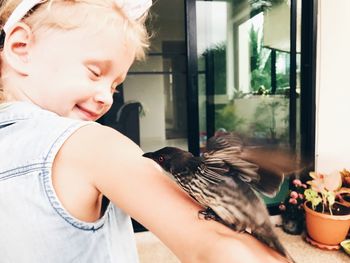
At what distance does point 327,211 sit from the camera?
2316 millimetres

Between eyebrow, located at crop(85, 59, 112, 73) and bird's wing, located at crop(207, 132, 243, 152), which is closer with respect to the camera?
bird's wing, located at crop(207, 132, 243, 152)

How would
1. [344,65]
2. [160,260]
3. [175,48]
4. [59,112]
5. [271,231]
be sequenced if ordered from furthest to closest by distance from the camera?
1. [175,48]
2. [344,65]
3. [160,260]
4. [59,112]
5. [271,231]

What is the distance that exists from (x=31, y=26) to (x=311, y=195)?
2.34 meters

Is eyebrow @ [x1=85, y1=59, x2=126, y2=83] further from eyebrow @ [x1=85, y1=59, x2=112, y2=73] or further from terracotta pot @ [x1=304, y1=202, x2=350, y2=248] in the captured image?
terracotta pot @ [x1=304, y1=202, x2=350, y2=248]

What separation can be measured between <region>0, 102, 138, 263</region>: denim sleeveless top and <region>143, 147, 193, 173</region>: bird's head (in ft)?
0.32

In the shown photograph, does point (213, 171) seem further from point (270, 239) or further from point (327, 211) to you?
point (327, 211)

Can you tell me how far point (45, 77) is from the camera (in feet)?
1.39

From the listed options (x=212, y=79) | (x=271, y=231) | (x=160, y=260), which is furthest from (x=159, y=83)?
(x=271, y=231)

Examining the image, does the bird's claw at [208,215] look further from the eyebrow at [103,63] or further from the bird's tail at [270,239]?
the eyebrow at [103,63]

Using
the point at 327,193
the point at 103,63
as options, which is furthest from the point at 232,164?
the point at 327,193

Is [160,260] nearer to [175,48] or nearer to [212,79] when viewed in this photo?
[212,79]

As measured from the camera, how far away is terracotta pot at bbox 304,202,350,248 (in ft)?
7.25

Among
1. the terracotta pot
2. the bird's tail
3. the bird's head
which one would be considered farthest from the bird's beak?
the terracotta pot

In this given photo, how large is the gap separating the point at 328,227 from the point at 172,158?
2.34 m
